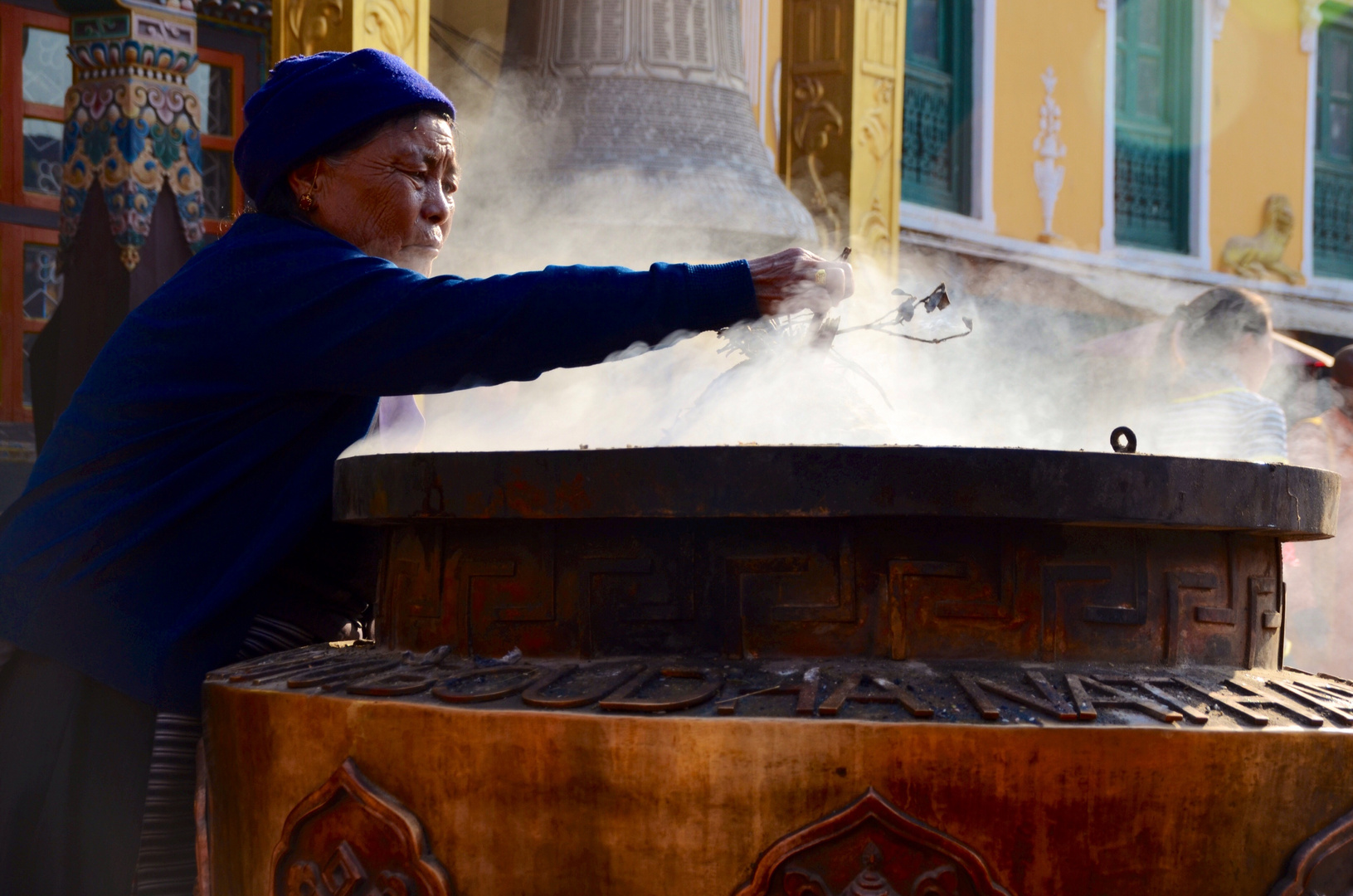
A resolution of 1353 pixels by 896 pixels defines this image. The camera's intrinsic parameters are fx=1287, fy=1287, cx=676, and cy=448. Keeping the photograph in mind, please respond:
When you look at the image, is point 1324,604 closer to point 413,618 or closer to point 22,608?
point 413,618

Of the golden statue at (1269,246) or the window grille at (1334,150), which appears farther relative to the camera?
the window grille at (1334,150)

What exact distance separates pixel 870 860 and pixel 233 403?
820mm

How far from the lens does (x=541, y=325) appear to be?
1222 mm

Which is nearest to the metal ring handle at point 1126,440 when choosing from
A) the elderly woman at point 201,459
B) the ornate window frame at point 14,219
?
the elderly woman at point 201,459

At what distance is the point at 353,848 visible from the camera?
117cm

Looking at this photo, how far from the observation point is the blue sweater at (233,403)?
1.23m

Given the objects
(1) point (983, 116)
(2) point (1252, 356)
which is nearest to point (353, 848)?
(2) point (1252, 356)

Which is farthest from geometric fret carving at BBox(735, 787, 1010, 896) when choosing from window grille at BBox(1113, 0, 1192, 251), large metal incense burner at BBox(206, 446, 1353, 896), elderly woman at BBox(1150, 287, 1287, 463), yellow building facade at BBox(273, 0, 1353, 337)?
window grille at BBox(1113, 0, 1192, 251)

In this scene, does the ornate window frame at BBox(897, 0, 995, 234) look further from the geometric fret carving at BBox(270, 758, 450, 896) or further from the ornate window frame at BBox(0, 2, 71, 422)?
the geometric fret carving at BBox(270, 758, 450, 896)

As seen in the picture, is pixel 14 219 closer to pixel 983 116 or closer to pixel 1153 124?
pixel 983 116

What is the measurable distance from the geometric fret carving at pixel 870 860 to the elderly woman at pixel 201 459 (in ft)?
1.62

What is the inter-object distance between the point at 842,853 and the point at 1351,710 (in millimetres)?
500

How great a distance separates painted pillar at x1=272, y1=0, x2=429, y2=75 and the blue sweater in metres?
1.83

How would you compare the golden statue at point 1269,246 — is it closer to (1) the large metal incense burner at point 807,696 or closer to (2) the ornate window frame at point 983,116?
(2) the ornate window frame at point 983,116
